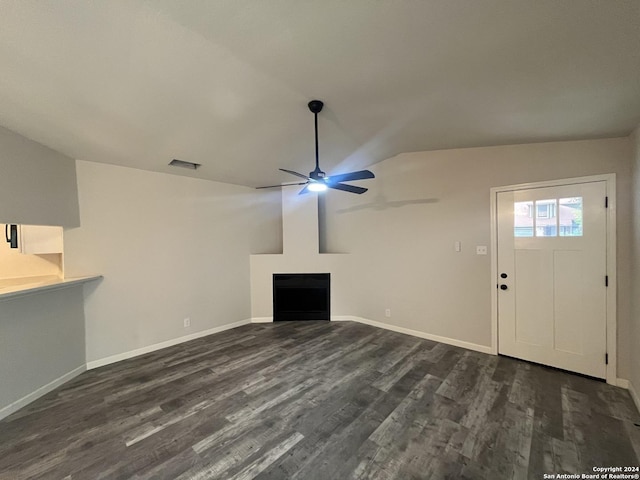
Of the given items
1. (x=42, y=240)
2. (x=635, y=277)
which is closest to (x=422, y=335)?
(x=635, y=277)

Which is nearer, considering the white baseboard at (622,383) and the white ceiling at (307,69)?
the white ceiling at (307,69)

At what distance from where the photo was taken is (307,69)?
201cm

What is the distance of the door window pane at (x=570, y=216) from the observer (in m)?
2.93

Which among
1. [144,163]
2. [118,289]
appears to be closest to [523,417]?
[118,289]

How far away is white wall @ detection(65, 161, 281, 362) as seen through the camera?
337 cm

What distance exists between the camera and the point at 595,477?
5.56 ft

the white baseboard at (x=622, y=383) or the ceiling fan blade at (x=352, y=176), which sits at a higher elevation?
the ceiling fan blade at (x=352, y=176)

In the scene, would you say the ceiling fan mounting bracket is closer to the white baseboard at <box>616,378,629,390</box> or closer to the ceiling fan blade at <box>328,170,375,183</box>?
the ceiling fan blade at <box>328,170,375,183</box>

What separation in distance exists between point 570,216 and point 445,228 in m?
1.35

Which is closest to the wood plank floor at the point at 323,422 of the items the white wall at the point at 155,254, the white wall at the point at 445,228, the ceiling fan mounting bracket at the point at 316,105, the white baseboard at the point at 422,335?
the white baseboard at the point at 422,335

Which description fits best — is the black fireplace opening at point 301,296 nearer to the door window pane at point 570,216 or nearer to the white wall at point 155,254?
the white wall at point 155,254

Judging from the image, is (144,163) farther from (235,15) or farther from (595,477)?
(595,477)

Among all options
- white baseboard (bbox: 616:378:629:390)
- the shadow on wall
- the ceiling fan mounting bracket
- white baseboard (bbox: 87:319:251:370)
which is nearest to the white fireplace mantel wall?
white baseboard (bbox: 87:319:251:370)

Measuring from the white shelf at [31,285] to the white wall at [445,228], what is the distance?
405 centimetres
